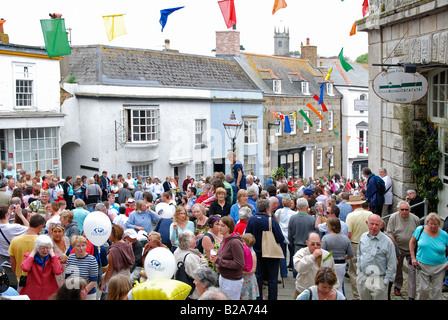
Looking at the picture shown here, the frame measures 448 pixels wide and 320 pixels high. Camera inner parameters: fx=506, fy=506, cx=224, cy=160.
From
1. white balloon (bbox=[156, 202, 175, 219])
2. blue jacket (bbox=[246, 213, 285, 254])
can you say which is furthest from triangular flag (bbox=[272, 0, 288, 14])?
blue jacket (bbox=[246, 213, 285, 254])

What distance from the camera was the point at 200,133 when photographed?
25891 millimetres

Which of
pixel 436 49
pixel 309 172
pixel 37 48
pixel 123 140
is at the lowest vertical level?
pixel 309 172

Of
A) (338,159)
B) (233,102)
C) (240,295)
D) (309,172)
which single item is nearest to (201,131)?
(233,102)

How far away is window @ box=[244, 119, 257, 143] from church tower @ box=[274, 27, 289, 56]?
236 ft

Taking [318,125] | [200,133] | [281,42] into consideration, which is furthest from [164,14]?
[281,42]

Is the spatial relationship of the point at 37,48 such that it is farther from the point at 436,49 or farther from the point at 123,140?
the point at 436,49

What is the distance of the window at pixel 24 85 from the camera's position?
18.7m

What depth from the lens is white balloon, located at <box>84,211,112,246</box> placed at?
6.56m

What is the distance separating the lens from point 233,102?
91.6 feet

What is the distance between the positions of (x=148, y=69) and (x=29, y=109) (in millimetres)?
6956

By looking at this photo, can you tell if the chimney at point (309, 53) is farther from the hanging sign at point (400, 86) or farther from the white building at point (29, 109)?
the hanging sign at point (400, 86)

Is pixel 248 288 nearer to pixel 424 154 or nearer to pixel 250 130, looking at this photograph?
pixel 424 154

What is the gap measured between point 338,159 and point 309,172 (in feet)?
14.5

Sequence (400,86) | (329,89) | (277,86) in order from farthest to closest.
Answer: (329,89) < (277,86) < (400,86)
